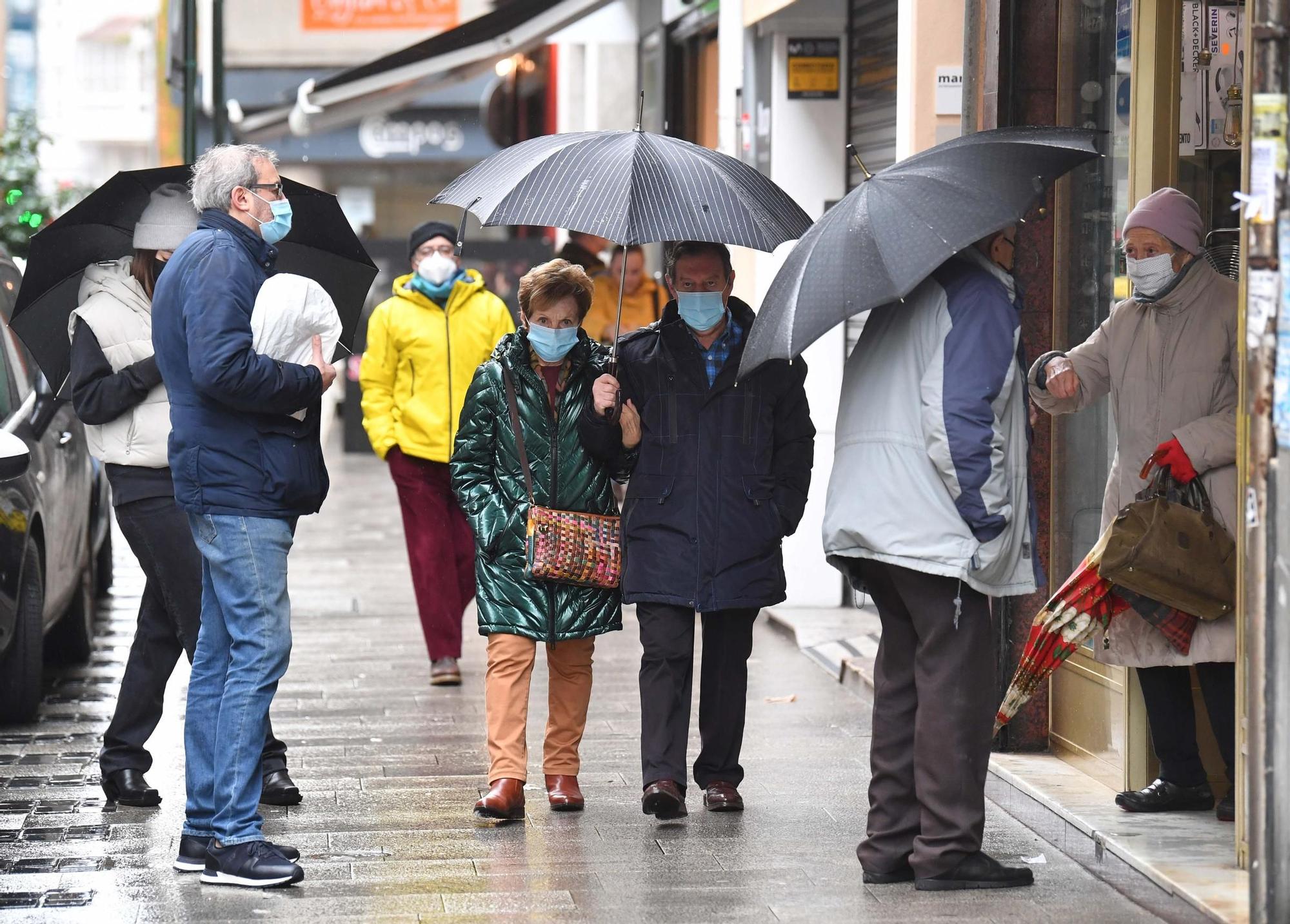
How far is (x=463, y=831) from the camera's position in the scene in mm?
6090

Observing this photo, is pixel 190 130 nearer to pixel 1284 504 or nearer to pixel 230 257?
pixel 230 257

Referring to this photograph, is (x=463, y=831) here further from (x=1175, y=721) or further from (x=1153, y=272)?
A: (x=1153, y=272)

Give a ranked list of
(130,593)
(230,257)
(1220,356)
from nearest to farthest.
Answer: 1. (230,257)
2. (1220,356)
3. (130,593)

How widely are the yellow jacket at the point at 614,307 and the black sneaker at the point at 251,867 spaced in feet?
22.3

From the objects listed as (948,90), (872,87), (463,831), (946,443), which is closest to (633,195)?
(946,443)

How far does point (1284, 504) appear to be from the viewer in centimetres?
444

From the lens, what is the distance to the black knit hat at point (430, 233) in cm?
894

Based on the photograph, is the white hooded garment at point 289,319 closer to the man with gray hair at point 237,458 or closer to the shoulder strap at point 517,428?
the man with gray hair at point 237,458

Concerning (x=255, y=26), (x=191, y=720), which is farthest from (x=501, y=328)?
(x=255, y=26)

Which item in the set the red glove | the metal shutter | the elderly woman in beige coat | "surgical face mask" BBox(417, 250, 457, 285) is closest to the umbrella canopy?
the elderly woman in beige coat

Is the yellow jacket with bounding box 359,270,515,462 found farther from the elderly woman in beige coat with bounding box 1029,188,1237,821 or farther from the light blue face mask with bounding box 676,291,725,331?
the elderly woman in beige coat with bounding box 1029,188,1237,821

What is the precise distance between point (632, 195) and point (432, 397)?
3253 mm

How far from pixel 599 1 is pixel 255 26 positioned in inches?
939

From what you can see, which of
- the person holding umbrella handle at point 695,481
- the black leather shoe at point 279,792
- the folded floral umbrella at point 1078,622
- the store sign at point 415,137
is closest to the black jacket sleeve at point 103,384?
the black leather shoe at point 279,792
